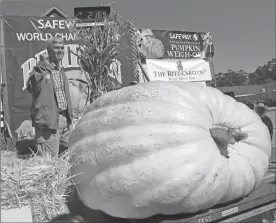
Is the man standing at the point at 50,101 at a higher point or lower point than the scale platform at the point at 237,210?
higher

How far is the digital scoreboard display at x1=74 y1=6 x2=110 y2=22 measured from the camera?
4434mm

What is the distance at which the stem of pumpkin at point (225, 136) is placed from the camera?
217cm

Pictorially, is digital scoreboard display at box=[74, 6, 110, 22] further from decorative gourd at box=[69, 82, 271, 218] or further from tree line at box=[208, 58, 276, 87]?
tree line at box=[208, 58, 276, 87]

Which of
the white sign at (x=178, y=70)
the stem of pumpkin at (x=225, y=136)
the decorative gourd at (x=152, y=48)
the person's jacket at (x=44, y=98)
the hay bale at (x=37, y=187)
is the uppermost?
the decorative gourd at (x=152, y=48)

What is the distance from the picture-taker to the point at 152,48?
27.6 feet

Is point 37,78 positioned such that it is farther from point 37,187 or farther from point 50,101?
point 37,187

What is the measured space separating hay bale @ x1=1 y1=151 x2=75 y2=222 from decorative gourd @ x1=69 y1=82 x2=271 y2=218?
136 mm

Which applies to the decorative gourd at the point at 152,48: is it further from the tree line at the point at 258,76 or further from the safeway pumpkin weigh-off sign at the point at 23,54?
the tree line at the point at 258,76

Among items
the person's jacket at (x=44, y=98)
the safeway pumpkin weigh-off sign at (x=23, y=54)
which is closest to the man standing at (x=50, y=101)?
the person's jacket at (x=44, y=98)

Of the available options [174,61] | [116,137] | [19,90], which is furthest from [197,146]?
[174,61]

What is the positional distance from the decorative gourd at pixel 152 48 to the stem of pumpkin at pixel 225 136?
6196mm

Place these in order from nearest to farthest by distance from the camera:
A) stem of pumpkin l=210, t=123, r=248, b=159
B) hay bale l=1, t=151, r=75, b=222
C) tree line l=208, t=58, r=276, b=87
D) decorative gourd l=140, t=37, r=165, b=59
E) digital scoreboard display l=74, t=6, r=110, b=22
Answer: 1. hay bale l=1, t=151, r=75, b=222
2. stem of pumpkin l=210, t=123, r=248, b=159
3. digital scoreboard display l=74, t=6, r=110, b=22
4. decorative gourd l=140, t=37, r=165, b=59
5. tree line l=208, t=58, r=276, b=87

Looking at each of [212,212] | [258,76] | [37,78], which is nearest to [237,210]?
[212,212]

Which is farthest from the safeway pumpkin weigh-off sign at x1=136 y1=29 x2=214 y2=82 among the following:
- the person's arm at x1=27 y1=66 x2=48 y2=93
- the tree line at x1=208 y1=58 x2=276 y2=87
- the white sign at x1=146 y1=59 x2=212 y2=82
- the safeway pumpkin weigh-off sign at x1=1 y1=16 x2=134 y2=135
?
the tree line at x1=208 y1=58 x2=276 y2=87
